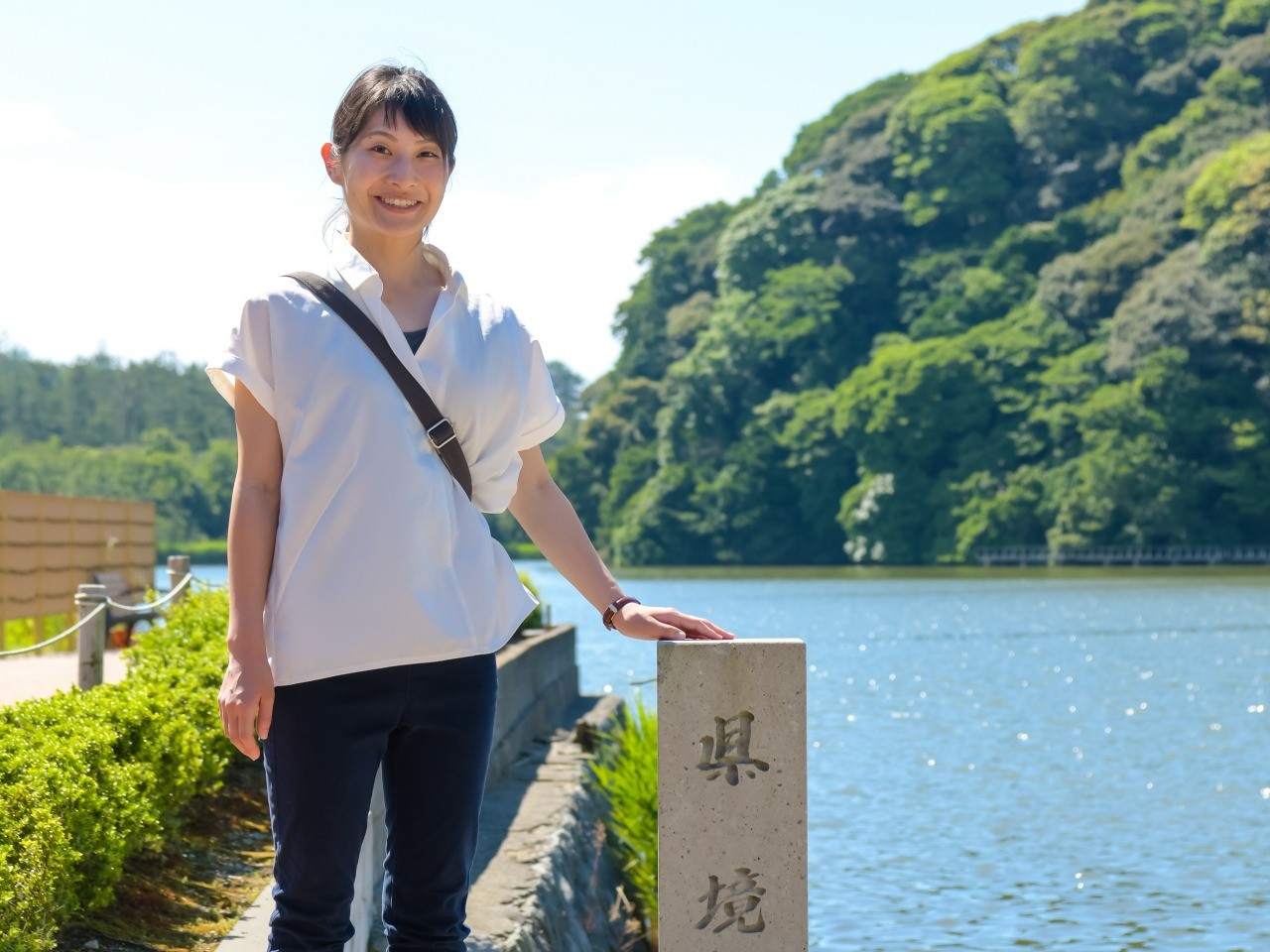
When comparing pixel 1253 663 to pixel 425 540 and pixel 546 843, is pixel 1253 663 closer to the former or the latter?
pixel 546 843

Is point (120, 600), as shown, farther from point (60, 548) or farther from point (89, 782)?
point (89, 782)

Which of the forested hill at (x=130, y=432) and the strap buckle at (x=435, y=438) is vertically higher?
the forested hill at (x=130, y=432)

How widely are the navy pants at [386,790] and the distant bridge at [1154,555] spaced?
54.1m

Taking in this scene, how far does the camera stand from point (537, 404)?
2.58m

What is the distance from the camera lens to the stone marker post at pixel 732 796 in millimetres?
2787

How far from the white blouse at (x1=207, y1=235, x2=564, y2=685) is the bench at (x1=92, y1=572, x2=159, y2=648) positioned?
11.0 m

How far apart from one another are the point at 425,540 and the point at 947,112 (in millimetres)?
71358

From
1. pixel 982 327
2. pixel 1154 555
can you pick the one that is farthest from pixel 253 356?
pixel 982 327

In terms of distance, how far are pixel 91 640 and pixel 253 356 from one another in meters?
4.80

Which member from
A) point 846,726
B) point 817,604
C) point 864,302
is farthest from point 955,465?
point 846,726

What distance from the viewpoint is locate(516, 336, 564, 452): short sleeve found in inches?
101

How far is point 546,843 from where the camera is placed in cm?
641

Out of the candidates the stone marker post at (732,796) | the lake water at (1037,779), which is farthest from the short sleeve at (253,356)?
the lake water at (1037,779)

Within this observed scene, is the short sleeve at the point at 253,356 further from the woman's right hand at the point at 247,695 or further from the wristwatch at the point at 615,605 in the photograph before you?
the wristwatch at the point at 615,605
